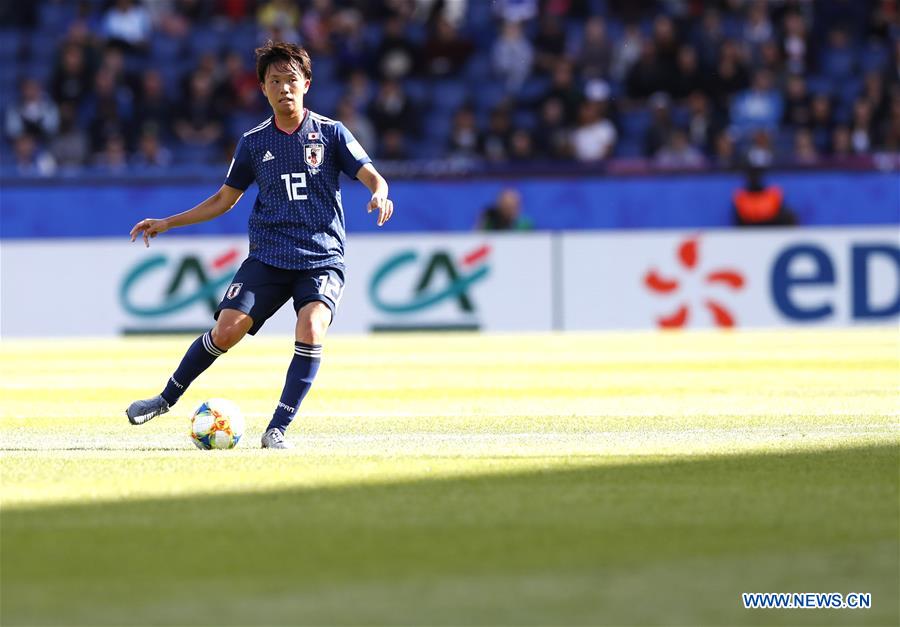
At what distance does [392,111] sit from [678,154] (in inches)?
165

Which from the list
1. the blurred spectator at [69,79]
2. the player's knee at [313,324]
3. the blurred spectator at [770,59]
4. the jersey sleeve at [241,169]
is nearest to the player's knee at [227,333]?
the player's knee at [313,324]

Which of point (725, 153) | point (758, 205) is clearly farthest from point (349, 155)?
point (725, 153)

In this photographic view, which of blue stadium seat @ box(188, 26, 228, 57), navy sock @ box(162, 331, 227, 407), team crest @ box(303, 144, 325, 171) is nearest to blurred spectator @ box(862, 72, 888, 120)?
blue stadium seat @ box(188, 26, 228, 57)

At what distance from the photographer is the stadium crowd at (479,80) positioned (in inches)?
916

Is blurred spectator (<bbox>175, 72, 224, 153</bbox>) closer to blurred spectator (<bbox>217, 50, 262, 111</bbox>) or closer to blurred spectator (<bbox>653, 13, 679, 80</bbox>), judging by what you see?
blurred spectator (<bbox>217, 50, 262, 111</bbox>)

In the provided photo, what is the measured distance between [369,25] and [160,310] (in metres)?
7.88

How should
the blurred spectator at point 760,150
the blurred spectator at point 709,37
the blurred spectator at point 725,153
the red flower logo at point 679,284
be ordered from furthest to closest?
the blurred spectator at point 709,37 < the blurred spectator at point 760,150 < the blurred spectator at point 725,153 < the red flower logo at point 679,284

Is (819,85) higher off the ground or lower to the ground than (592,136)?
higher

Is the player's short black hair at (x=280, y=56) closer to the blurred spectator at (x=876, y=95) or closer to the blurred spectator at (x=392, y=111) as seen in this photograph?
the blurred spectator at (x=392, y=111)

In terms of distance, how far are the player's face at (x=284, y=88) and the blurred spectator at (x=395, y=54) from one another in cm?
1607

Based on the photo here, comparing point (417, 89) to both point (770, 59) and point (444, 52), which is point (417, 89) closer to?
point (444, 52)

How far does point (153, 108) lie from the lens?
23891 mm
